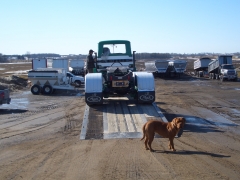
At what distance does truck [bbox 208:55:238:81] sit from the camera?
1559 inches

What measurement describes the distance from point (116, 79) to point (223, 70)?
1097 inches

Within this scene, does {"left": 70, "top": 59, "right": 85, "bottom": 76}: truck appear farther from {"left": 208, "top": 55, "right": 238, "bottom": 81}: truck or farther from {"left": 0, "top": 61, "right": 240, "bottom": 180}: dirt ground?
{"left": 0, "top": 61, "right": 240, "bottom": 180}: dirt ground

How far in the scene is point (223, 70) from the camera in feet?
134

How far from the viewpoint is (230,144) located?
1024 centimetres

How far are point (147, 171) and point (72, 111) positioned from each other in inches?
406

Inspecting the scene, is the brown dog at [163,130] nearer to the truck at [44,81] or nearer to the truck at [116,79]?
the truck at [116,79]

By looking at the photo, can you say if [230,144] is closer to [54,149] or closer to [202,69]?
[54,149]

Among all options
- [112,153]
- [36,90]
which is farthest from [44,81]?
[112,153]

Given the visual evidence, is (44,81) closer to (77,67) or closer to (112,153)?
(112,153)

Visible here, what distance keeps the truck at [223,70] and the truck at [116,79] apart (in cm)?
2454

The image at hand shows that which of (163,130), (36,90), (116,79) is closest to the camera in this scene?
(163,130)

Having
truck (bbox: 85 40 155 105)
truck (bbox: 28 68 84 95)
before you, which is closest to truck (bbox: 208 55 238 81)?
truck (bbox: 28 68 84 95)

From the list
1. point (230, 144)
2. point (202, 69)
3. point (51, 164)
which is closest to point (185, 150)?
point (230, 144)

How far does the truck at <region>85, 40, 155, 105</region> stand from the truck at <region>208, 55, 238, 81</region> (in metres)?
24.5
